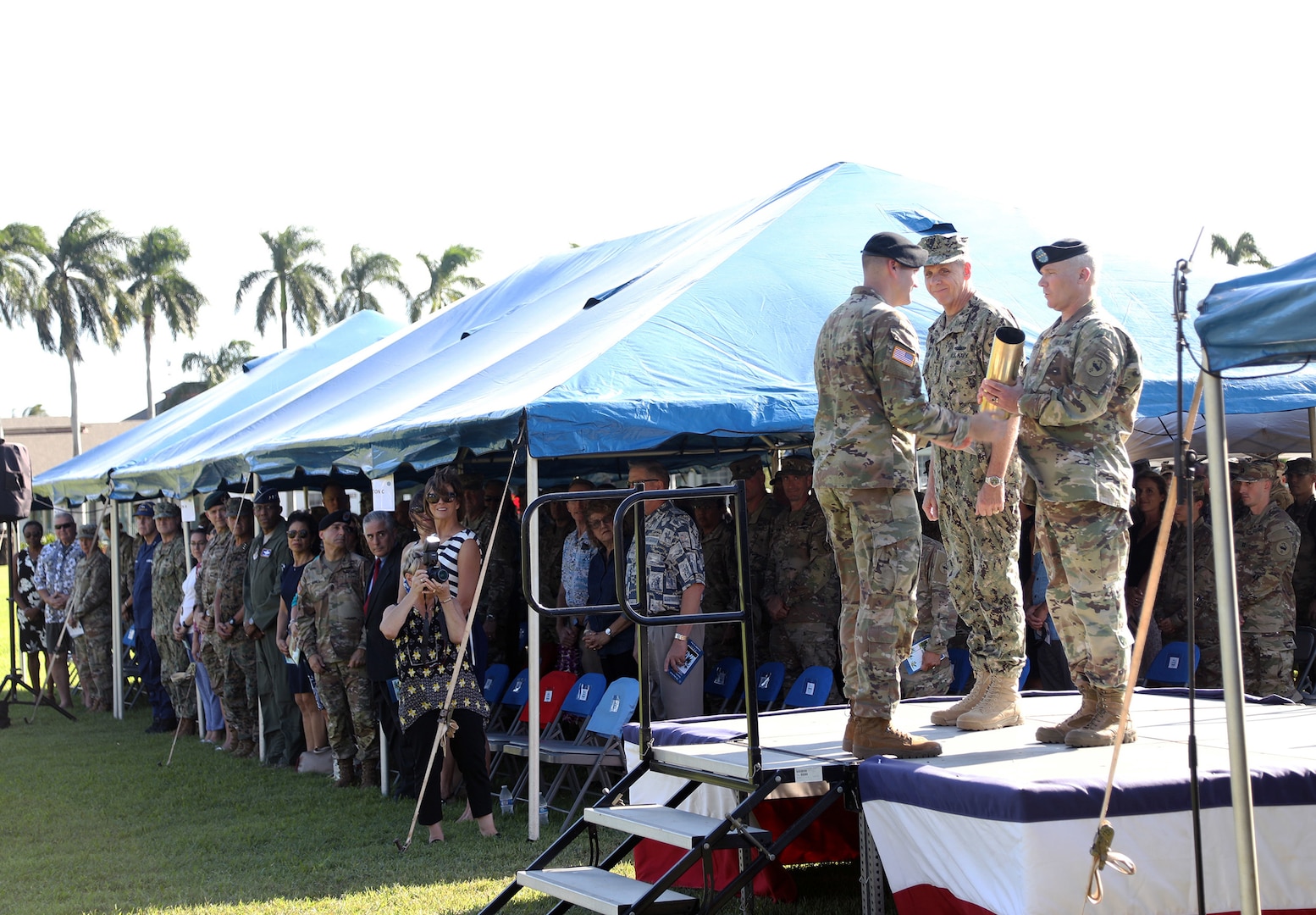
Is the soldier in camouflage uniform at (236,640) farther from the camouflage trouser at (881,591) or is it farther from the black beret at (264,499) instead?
the camouflage trouser at (881,591)

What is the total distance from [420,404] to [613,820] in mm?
4362

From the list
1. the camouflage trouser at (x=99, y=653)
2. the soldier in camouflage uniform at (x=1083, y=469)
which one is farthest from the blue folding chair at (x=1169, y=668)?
the camouflage trouser at (x=99, y=653)

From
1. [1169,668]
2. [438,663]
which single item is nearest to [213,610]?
[438,663]

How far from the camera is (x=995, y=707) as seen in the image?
533 cm

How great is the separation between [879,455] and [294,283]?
48.2 meters

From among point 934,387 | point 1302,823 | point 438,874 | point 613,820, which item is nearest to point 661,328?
point 934,387

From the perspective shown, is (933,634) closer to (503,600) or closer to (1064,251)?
(1064,251)

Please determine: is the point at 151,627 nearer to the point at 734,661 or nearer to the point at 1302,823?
the point at 734,661

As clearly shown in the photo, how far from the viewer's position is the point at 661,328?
8.26m

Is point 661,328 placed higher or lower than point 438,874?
higher

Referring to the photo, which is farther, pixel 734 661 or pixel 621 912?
pixel 734 661

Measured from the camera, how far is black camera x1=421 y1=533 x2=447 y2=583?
276 inches

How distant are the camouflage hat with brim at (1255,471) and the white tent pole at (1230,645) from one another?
5360 millimetres

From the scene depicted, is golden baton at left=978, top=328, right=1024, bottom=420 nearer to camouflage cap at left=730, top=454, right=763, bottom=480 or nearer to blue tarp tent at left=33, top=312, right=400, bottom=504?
camouflage cap at left=730, top=454, right=763, bottom=480
